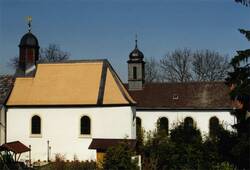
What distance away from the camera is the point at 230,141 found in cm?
2359

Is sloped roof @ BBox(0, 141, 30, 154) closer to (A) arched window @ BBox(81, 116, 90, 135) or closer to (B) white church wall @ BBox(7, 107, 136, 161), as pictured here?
(B) white church wall @ BBox(7, 107, 136, 161)

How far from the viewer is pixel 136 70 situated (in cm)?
4228

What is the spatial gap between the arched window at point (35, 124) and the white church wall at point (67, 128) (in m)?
0.23

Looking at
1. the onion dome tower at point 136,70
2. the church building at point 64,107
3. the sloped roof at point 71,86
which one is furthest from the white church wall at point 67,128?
the onion dome tower at point 136,70

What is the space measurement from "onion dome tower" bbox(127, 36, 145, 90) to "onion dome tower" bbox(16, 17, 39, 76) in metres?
12.0

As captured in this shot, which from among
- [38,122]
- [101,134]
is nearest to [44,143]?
[38,122]

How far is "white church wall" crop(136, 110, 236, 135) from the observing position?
115 feet

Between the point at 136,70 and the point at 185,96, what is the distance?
6937 millimetres

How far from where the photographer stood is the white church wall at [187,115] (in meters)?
35.2

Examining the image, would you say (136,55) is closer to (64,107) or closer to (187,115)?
(187,115)

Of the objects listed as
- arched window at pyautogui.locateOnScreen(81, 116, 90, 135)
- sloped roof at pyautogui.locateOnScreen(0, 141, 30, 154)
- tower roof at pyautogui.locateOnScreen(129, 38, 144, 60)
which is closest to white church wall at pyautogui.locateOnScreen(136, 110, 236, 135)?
tower roof at pyautogui.locateOnScreen(129, 38, 144, 60)

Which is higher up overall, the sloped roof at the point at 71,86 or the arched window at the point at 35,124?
the sloped roof at the point at 71,86

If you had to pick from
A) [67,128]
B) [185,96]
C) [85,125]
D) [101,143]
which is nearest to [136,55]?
[185,96]

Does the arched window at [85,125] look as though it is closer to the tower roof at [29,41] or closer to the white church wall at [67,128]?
the white church wall at [67,128]
